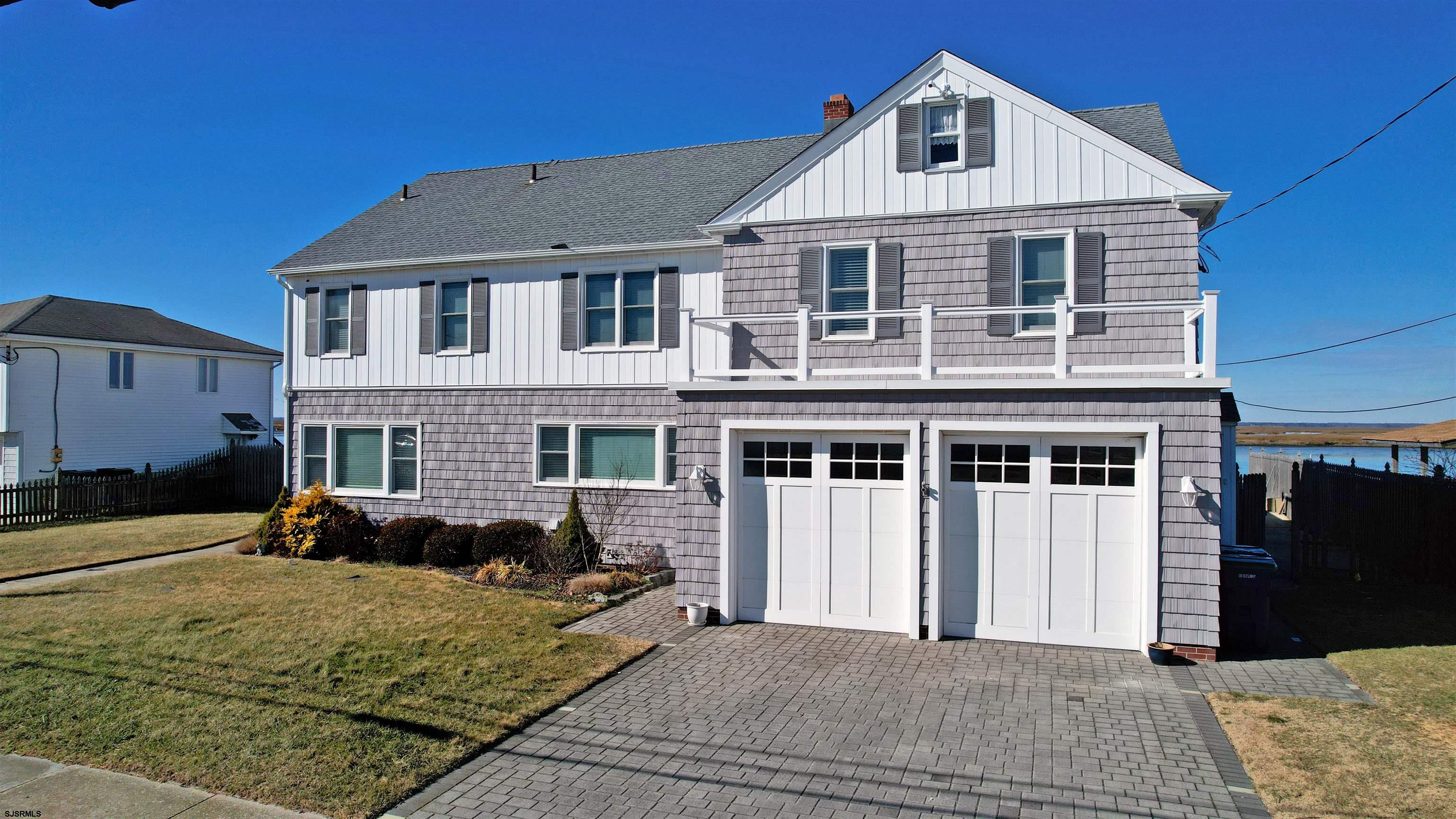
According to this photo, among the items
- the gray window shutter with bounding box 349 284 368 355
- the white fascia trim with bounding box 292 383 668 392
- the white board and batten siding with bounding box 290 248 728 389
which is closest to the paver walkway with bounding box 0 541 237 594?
the white fascia trim with bounding box 292 383 668 392

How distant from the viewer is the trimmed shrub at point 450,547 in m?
14.7

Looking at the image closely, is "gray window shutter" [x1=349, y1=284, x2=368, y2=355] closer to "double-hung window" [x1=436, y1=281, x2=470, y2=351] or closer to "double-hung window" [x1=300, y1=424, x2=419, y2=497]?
"double-hung window" [x1=300, y1=424, x2=419, y2=497]

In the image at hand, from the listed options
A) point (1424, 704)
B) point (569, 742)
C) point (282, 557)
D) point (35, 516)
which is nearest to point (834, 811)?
point (569, 742)

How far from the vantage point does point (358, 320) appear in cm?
1722

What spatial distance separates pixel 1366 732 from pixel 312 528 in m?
15.7

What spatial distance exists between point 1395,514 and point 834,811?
13.6m

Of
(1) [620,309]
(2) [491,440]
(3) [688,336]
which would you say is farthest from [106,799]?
(1) [620,309]

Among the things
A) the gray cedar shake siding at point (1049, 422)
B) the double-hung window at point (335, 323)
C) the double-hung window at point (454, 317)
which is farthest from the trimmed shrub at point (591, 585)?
the double-hung window at point (335, 323)

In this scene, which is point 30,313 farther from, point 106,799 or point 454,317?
point 106,799

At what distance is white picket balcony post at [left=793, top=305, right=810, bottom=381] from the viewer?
10.7 meters

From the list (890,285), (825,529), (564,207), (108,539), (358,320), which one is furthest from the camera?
(564,207)

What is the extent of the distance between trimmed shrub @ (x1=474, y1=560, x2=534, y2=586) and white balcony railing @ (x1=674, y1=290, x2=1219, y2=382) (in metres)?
4.52

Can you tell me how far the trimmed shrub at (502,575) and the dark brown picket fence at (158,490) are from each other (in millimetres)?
13669

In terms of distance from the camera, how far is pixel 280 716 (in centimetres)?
737
